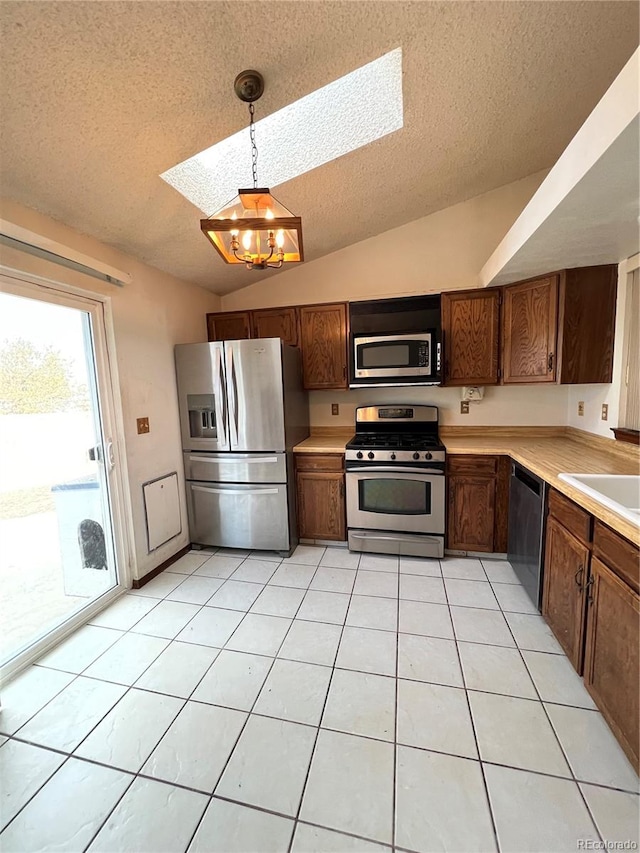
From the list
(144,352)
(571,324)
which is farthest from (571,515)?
(144,352)

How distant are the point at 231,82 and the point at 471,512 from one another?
2.94 meters

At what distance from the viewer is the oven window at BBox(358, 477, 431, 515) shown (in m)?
2.75

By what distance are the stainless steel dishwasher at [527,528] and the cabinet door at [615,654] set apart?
540 mm

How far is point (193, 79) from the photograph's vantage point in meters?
1.41

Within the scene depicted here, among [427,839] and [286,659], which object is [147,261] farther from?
[427,839]

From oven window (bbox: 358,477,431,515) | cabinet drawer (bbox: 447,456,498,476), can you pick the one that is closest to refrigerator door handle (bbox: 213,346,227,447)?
oven window (bbox: 358,477,431,515)

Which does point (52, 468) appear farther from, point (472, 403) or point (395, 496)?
point (472, 403)

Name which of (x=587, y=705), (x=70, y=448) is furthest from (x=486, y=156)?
(x=70, y=448)

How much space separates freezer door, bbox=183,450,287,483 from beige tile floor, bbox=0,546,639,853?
0.98m

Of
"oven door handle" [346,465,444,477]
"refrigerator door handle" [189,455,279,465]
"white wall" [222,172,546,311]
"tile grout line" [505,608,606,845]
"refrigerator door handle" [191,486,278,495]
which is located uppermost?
"white wall" [222,172,546,311]

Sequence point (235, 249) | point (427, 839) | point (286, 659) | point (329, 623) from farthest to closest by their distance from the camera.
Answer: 1. point (329, 623)
2. point (286, 659)
3. point (235, 249)
4. point (427, 839)

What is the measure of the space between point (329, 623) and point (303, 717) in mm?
604

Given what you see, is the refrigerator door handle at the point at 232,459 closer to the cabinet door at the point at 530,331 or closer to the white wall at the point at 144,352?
the white wall at the point at 144,352

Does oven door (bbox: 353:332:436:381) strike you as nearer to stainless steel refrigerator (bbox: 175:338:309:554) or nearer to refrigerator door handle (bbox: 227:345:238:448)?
stainless steel refrigerator (bbox: 175:338:309:554)
